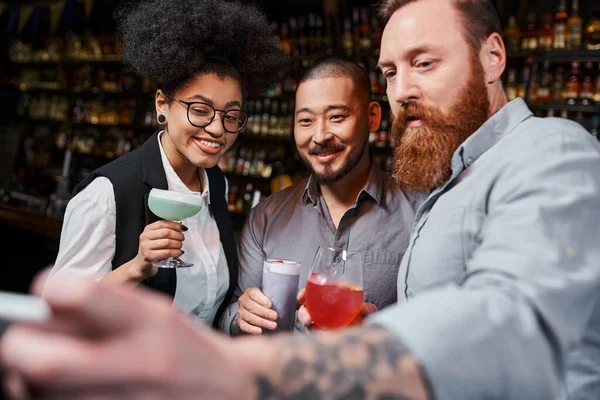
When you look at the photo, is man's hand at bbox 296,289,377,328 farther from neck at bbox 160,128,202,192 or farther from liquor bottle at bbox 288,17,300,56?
liquor bottle at bbox 288,17,300,56

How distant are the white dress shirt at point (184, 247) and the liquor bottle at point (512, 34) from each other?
3.00 meters

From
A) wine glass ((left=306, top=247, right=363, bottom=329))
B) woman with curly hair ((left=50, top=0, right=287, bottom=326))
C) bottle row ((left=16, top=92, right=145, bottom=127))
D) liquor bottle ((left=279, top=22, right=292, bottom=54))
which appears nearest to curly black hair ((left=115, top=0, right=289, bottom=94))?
woman with curly hair ((left=50, top=0, right=287, bottom=326))

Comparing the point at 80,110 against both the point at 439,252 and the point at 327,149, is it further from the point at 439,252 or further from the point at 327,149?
the point at 439,252

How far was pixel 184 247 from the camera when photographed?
1924 mm

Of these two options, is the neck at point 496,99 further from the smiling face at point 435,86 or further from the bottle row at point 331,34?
the bottle row at point 331,34

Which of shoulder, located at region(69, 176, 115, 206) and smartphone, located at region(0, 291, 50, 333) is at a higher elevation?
smartphone, located at region(0, 291, 50, 333)

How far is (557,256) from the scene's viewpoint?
740 mm

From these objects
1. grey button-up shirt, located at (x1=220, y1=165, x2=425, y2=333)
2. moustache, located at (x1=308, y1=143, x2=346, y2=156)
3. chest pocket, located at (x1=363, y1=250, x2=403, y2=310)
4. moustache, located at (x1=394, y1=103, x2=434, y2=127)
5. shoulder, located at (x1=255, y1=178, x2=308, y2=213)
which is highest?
moustache, located at (x1=394, y1=103, x2=434, y2=127)

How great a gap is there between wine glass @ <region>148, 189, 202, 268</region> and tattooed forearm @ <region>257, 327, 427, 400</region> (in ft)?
3.86

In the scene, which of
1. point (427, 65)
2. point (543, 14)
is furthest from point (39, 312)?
point (543, 14)

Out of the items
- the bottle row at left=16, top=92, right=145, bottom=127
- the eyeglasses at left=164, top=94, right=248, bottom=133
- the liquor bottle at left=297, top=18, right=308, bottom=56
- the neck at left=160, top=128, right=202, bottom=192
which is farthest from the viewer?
the bottle row at left=16, top=92, right=145, bottom=127

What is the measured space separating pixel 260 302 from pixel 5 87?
7.76m

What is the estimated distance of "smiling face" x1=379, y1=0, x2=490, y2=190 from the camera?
1.37 m

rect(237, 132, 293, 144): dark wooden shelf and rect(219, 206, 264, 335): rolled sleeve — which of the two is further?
rect(237, 132, 293, 144): dark wooden shelf
